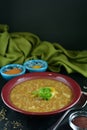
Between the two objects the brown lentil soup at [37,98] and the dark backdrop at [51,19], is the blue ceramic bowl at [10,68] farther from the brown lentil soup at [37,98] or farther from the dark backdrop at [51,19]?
the dark backdrop at [51,19]

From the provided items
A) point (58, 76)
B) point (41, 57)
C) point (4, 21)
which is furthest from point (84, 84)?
point (4, 21)

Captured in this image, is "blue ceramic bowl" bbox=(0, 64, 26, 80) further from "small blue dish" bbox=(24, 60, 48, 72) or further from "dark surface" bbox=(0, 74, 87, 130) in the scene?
"dark surface" bbox=(0, 74, 87, 130)

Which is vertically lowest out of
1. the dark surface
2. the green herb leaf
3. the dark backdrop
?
the dark surface

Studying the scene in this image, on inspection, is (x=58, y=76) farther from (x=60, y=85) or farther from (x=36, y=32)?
(x=36, y=32)

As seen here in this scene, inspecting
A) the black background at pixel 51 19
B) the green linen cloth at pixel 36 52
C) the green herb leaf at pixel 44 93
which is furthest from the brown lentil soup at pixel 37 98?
the black background at pixel 51 19

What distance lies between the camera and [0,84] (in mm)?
931

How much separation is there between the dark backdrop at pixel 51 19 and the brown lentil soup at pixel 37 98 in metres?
0.30

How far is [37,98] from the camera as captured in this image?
79cm

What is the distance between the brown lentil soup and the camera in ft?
2.47

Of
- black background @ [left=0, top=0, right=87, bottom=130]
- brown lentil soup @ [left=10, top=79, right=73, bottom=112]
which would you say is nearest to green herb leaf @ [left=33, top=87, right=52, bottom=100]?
brown lentil soup @ [left=10, top=79, right=73, bottom=112]

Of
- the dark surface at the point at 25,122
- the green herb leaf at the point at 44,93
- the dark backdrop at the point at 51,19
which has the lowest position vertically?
the dark surface at the point at 25,122

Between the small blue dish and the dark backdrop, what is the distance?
165 millimetres

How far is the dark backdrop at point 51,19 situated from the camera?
3.54 ft

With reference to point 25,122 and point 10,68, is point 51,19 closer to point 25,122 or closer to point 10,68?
point 10,68
